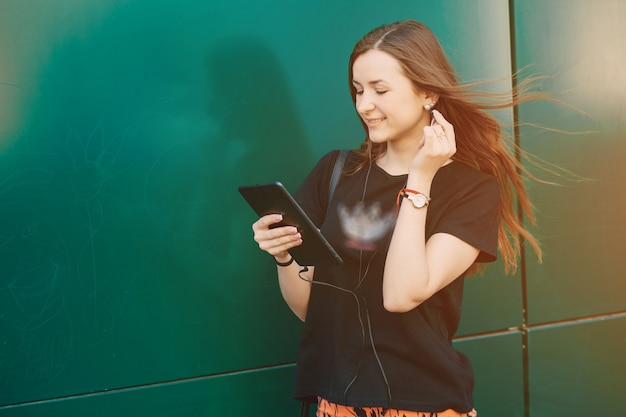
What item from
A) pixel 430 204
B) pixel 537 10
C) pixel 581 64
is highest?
pixel 537 10

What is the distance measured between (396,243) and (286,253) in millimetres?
370

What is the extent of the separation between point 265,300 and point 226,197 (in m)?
0.45

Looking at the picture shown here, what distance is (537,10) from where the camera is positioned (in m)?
3.42

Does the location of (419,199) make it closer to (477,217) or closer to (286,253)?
(477,217)

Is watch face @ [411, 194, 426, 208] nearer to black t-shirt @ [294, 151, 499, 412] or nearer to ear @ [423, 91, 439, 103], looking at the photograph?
black t-shirt @ [294, 151, 499, 412]

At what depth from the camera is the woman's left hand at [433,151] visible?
7.19 ft

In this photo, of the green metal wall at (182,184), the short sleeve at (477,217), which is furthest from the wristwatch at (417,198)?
the green metal wall at (182,184)

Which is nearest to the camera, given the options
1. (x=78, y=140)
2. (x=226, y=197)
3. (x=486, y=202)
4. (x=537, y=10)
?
(x=486, y=202)

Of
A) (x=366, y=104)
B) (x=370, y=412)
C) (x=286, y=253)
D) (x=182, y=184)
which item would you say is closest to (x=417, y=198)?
(x=366, y=104)

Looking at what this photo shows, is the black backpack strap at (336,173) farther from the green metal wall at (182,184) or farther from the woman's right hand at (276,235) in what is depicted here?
the green metal wall at (182,184)

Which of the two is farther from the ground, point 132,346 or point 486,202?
point 486,202

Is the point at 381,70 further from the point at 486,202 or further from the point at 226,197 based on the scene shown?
the point at 226,197

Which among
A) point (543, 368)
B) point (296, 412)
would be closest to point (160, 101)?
point (296, 412)

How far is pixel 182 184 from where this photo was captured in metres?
2.81
